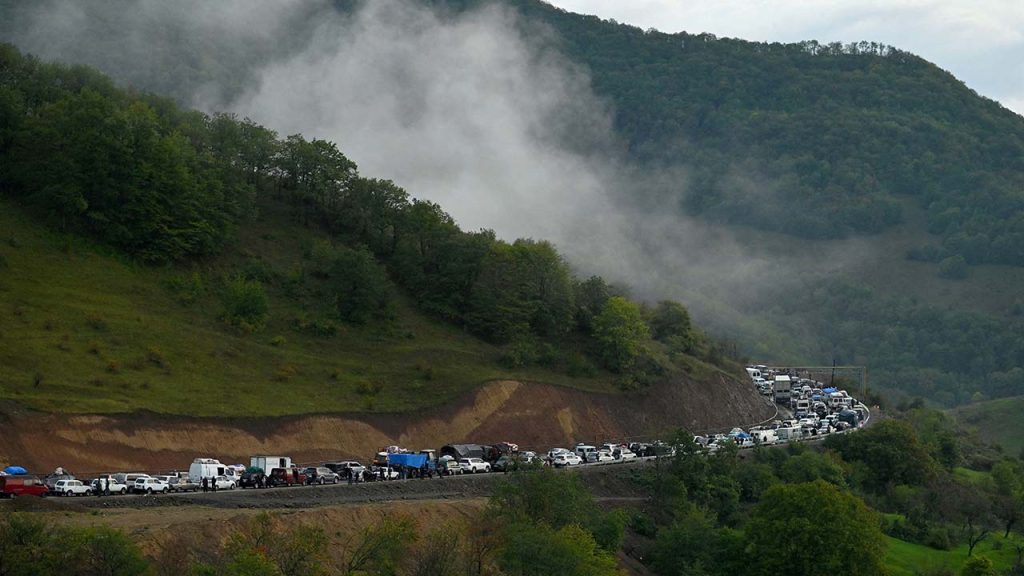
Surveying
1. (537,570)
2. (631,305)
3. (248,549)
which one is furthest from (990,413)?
(248,549)

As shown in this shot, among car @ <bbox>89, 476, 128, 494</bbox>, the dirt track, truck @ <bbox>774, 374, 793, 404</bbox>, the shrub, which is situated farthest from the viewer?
truck @ <bbox>774, 374, 793, 404</bbox>

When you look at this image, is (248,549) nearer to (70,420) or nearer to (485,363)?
(70,420)

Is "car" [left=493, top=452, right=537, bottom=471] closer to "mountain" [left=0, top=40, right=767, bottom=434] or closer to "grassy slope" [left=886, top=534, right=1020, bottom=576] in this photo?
"mountain" [left=0, top=40, right=767, bottom=434]

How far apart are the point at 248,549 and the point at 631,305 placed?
235ft

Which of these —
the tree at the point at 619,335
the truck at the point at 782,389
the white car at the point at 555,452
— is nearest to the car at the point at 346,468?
the white car at the point at 555,452

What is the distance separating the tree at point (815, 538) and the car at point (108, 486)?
35.2 metres

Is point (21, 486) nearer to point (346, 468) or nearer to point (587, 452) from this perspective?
point (346, 468)

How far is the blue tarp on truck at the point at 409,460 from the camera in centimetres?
8094

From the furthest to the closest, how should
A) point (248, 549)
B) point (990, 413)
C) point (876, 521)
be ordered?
point (990, 413) < point (876, 521) < point (248, 549)

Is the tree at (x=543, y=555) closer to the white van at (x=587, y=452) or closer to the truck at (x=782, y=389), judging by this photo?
the white van at (x=587, y=452)

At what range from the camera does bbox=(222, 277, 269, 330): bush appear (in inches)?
3815

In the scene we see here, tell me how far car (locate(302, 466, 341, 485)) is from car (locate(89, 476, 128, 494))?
11.9m

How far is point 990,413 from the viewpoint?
19688 centimetres

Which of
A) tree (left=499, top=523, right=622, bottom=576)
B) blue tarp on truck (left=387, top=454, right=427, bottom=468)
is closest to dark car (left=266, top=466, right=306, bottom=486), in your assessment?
blue tarp on truck (left=387, top=454, right=427, bottom=468)
